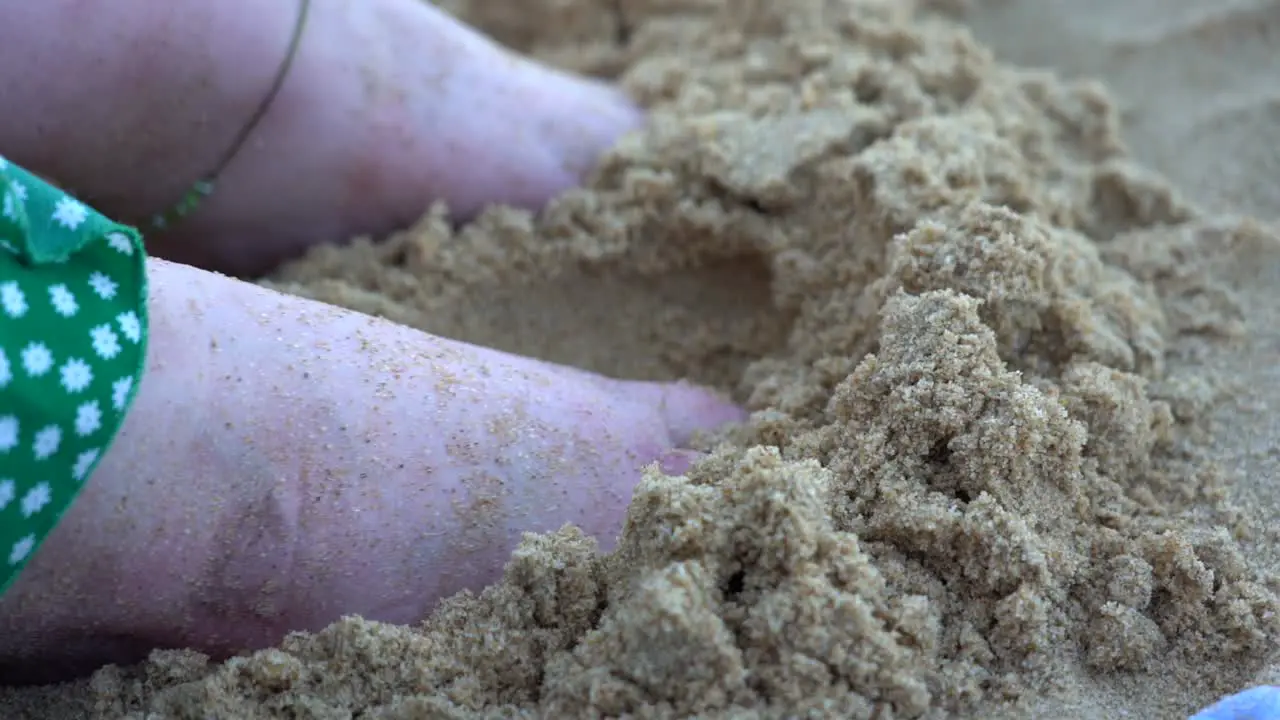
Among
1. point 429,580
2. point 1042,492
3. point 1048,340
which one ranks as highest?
point 1048,340

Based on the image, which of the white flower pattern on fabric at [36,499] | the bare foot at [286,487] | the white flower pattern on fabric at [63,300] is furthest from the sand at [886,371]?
the white flower pattern on fabric at [63,300]

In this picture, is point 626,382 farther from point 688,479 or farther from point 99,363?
point 99,363

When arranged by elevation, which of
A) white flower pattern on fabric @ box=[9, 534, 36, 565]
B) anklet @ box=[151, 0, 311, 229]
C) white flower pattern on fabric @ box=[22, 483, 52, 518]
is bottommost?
white flower pattern on fabric @ box=[9, 534, 36, 565]

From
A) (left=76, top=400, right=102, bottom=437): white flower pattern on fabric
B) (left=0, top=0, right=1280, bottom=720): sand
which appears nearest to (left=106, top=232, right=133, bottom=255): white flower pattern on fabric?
(left=76, top=400, right=102, bottom=437): white flower pattern on fabric

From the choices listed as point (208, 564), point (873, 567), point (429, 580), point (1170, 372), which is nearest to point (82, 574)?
point (208, 564)

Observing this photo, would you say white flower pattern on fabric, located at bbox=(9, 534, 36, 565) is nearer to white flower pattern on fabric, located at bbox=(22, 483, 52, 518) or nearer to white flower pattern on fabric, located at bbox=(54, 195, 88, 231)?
white flower pattern on fabric, located at bbox=(22, 483, 52, 518)

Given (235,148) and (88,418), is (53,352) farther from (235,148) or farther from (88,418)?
(235,148)

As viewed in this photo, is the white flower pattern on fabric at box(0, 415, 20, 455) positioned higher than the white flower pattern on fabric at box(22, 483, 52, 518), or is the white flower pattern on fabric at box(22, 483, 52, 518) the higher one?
the white flower pattern on fabric at box(0, 415, 20, 455)

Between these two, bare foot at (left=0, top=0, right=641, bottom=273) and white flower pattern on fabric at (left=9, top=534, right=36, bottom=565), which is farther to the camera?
bare foot at (left=0, top=0, right=641, bottom=273)
